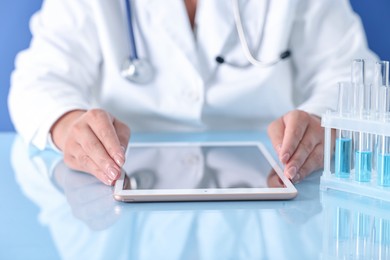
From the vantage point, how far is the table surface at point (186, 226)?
611 mm

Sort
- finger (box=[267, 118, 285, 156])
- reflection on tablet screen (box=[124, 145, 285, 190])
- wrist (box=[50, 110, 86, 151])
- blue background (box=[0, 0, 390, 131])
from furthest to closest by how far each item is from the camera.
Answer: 1. blue background (box=[0, 0, 390, 131])
2. wrist (box=[50, 110, 86, 151])
3. finger (box=[267, 118, 285, 156])
4. reflection on tablet screen (box=[124, 145, 285, 190])

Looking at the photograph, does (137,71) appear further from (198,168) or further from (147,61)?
(198,168)

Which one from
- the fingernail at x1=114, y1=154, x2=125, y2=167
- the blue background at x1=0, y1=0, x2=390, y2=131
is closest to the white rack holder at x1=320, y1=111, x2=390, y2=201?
the fingernail at x1=114, y1=154, x2=125, y2=167

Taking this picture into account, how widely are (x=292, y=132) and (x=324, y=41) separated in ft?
1.56

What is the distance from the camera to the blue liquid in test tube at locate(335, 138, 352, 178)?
791mm

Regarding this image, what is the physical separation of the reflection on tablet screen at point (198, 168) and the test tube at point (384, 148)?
12 centimetres

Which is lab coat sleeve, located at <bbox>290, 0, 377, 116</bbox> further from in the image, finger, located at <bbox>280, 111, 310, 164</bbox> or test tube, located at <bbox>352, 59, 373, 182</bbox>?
test tube, located at <bbox>352, 59, 373, 182</bbox>

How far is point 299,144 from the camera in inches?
35.3

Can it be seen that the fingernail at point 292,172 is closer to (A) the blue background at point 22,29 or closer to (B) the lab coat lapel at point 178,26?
(B) the lab coat lapel at point 178,26

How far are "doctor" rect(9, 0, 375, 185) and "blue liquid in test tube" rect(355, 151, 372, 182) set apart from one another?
0.49 metres

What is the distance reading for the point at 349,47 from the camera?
1.31 metres

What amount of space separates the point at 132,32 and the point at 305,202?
0.66m

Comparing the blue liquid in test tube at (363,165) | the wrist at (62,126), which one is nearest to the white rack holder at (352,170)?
the blue liquid in test tube at (363,165)

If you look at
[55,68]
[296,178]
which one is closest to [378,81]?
[296,178]
